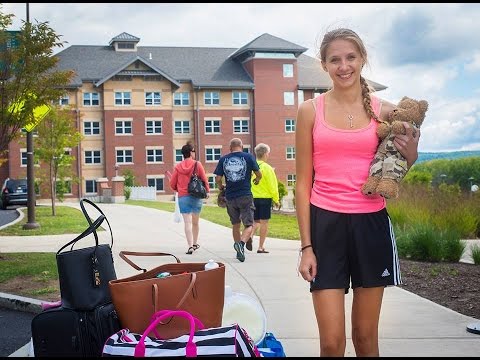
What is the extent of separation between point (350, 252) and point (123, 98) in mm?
63174

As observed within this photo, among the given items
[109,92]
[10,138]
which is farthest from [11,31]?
[109,92]

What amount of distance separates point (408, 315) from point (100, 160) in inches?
2376

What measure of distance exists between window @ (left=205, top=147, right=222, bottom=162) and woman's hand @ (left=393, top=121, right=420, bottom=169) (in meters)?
63.7

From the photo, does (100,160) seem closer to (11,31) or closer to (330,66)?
(11,31)

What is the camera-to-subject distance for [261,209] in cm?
1211

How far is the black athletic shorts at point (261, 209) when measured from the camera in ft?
39.6

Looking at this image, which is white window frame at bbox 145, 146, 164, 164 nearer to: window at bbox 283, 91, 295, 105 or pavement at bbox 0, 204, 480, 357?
window at bbox 283, 91, 295, 105

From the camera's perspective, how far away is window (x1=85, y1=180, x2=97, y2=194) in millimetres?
64250

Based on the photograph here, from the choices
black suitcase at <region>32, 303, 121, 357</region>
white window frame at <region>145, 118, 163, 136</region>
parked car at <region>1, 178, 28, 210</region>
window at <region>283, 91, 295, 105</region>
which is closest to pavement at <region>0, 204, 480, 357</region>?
black suitcase at <region>32, 303, 121, 357</region>

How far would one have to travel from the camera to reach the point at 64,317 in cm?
430

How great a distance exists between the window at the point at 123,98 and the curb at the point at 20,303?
58.0m

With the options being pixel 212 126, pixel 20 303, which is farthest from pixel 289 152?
pixel 20 303

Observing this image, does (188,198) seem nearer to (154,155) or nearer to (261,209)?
(261,209)

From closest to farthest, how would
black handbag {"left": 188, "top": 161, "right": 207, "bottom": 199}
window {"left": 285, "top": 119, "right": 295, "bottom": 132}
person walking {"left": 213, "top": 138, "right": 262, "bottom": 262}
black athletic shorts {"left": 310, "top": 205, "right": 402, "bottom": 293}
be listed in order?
1. black athletic shorts {"left": 310, "top": 205, "right": 402, "bottom": 293}
2. person walking {"left": 213, "top": 138, "right": 262, "bottom": 262}
3. black handbag {"left": 188, "top": 161, "right": 207, "bottom": 199}
4. window {"left": 285, "top": 119, "right": 295, "bottom": 132}
